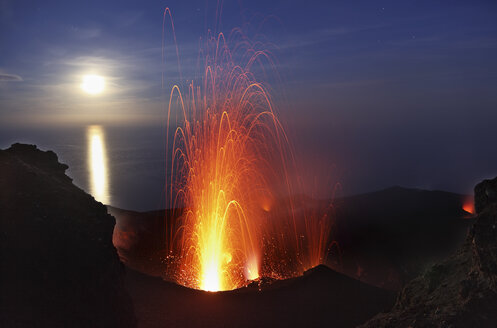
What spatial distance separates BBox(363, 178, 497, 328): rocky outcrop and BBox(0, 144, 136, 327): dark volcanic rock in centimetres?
748

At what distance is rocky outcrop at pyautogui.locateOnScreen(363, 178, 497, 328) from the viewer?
5730mm

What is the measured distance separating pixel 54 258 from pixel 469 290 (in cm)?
977

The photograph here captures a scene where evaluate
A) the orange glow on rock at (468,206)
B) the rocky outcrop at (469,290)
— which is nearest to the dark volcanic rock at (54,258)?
the rocky outcrop at (469,290)

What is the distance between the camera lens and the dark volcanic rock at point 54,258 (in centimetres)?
744

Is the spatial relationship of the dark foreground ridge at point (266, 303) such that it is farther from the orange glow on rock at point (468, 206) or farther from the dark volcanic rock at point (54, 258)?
the orange glow on rock at point (468, 206)

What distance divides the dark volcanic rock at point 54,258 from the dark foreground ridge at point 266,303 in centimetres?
304

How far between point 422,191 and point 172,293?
37473mm

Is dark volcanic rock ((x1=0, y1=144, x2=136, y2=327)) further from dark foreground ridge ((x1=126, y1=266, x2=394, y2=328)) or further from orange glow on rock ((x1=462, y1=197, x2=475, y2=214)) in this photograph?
orange glow on rock ((x1=462, y1=197, x2=475, y2=214))

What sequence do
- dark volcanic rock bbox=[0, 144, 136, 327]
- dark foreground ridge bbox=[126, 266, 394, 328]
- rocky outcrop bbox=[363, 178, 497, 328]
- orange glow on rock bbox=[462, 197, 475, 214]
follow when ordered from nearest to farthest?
rocky outcrop bbox=[363, 178, 497, 328] → dark volcanic rock bbox=[0, 144, 136, 327] → dark foreground ridge bbox=[126, 266, 394, 328] → orange glow on rock bbox=[462, 197, 475, 214]

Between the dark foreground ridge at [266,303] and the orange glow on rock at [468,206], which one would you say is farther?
the orange glow on rock at [468,206]

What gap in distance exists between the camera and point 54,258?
26.4 feet

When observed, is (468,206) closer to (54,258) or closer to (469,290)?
(469,290)

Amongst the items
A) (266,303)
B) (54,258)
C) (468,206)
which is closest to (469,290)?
(266,303)

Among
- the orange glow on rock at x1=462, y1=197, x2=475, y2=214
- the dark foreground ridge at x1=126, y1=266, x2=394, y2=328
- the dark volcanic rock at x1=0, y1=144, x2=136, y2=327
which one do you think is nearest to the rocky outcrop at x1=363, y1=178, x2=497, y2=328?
the dark foreground ridge at x1=126, y1=266, x2=394, y2=328
